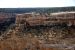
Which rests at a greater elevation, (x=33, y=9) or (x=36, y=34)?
(x=33, y=9)

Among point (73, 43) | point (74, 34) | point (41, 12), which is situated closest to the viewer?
point (73, 43)

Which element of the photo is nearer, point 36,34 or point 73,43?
point 73,43

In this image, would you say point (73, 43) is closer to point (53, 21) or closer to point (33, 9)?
point (53, 21)

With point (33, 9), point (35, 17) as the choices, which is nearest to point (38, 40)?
point (35, 17)

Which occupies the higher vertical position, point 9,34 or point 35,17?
point 35,17

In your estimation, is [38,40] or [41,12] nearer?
[38,40]

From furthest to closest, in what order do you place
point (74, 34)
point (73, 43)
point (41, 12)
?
point (41, 12) < point (74, 34) < point (73, 43)

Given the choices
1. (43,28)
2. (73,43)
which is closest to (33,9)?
(43,28)

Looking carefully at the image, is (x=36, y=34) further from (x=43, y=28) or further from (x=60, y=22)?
(x=60, y=22)
